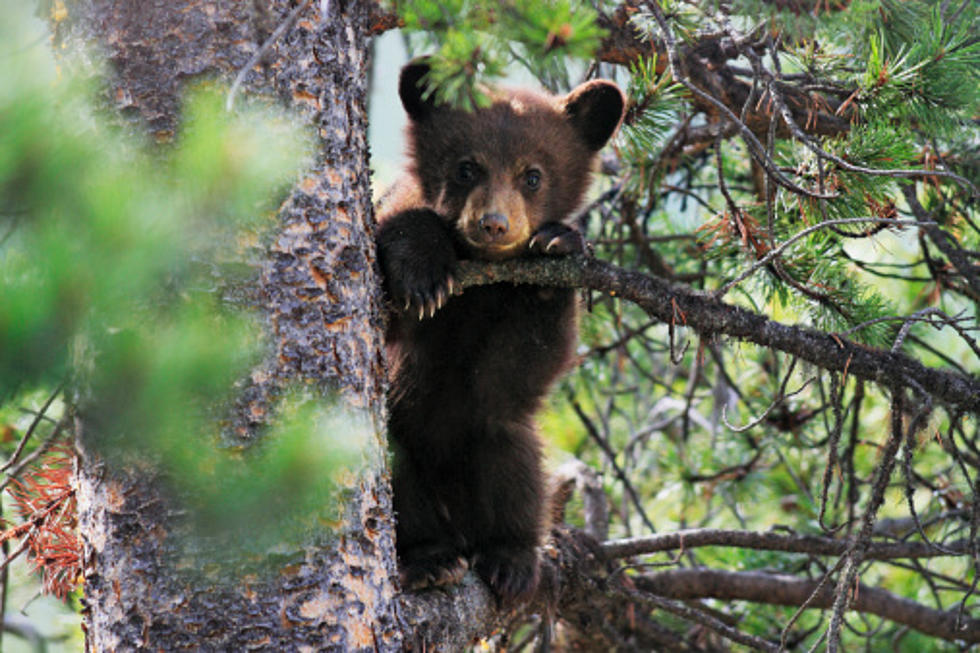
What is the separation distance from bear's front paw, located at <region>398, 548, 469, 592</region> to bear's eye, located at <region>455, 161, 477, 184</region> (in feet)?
3.88

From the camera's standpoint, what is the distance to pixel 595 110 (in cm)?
353

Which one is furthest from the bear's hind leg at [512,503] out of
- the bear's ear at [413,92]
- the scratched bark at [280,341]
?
the scratched bark at [280,341]

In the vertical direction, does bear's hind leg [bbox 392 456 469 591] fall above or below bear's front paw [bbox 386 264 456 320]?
below

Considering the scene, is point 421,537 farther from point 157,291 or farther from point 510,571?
point 157,291

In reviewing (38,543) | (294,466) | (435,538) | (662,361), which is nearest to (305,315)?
(294,466)

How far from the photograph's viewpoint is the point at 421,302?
2.51 meters

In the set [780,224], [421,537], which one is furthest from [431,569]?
[780,224]

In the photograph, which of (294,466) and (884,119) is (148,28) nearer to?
(294,466)

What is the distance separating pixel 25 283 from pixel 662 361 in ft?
15.1

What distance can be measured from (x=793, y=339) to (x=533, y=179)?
1219 mm

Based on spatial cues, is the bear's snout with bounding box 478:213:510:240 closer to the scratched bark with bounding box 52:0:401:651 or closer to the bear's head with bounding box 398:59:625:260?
the bear's head with bounding box 398:59:625:260

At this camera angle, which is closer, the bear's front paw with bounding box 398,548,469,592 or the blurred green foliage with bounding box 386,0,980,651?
the blurred green foliage with bounding box 386,0,980,651

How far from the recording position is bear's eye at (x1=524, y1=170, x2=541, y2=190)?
3.41 meters

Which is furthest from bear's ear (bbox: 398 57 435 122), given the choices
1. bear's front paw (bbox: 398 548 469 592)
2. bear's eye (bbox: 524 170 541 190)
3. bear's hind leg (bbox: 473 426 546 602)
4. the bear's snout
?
bear's front paw (bbox: 398 548 469 592)
